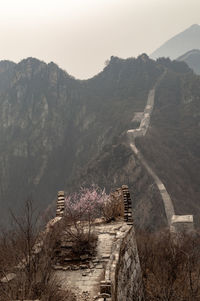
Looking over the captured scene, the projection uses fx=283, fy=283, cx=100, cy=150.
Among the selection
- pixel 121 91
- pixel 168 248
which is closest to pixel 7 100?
pixel 121 91

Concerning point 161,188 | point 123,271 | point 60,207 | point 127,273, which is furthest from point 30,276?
point 161,188

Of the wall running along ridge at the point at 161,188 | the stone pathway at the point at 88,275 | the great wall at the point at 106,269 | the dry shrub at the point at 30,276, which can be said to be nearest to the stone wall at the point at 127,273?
the great wall at the point at 106,269

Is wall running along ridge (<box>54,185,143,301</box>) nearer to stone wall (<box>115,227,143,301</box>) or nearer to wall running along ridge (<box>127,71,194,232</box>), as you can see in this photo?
stone wall (<box>115,227,143,301</box>)

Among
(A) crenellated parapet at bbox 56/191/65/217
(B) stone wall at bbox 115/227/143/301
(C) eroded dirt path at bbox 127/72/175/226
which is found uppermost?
(C) eroded dirt path at bbox 127/72/175/226

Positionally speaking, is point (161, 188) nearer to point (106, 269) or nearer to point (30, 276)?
point (106, 269)

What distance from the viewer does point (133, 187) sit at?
5494 cm

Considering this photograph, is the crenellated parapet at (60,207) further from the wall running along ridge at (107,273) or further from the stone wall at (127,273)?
the stone wall at (127,273)

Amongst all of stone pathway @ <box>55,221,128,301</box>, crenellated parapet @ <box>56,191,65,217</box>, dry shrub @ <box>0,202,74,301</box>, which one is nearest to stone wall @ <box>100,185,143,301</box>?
stone pathway @ <box>55,221,128,301</box>

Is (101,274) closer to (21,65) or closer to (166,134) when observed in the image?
(166,134)

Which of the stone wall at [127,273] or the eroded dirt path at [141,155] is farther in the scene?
the eroded dirt path at [141,155]

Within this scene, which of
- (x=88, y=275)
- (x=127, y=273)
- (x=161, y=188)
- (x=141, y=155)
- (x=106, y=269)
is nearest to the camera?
(x=106, y=269)

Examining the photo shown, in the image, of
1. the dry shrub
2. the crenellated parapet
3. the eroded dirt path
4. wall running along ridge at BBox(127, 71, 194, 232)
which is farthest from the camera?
the eroded dirt path

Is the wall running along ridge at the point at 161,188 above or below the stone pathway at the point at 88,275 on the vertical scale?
above

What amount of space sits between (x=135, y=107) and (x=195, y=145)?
31.2 meters
